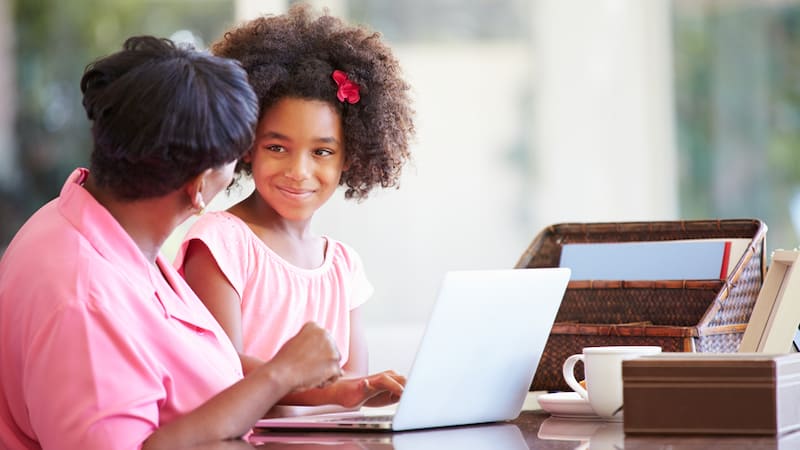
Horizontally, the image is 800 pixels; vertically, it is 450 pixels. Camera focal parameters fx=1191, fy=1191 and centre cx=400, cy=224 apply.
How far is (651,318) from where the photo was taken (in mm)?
1918

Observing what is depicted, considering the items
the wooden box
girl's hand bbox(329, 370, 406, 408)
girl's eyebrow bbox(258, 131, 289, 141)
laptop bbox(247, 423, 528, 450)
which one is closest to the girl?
girl's eyebrow bbox(258, 131, 289, 141)

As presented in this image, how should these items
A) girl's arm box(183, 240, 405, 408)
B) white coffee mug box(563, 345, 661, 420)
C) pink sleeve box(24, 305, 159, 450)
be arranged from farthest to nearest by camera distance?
girl's arm box(183, 240, 405, 408) → white coffee mug box(563, 345, 661, 420) → pink sleeve box(24, 305, 159, 450)

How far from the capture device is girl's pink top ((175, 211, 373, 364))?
6.10ft

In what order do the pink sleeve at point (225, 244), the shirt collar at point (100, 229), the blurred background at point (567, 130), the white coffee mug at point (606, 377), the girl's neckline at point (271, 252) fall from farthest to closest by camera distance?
the blurred background at point (567, 130) < the girl's neckline at point (271, 252) < the pink sleeve at point (225, 244) < the white coffee mug at point (606, 377) < the shirt collar at point (100, 229)

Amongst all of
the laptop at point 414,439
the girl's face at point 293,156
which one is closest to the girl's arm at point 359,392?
the laptop at point 414,439

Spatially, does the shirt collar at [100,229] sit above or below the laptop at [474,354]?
above

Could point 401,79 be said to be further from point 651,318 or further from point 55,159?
point 55,159

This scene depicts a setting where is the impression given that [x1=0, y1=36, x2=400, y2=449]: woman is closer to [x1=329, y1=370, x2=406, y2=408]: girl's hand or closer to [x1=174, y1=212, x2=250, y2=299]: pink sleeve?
[x1=329, y1=370, x2=406, y2=408]: girl's hand

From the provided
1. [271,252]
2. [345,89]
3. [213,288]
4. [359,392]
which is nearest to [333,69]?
[345,89]

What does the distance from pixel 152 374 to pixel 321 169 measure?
2.36ft

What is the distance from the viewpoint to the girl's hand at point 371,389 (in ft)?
A: 5.24

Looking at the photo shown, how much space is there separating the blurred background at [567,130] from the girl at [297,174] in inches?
91.8

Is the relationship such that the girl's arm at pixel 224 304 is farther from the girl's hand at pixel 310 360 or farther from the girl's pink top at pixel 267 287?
the girl's hand at pixel 310 360

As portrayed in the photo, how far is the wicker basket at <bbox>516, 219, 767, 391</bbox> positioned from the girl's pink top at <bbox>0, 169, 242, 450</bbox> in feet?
2.11
